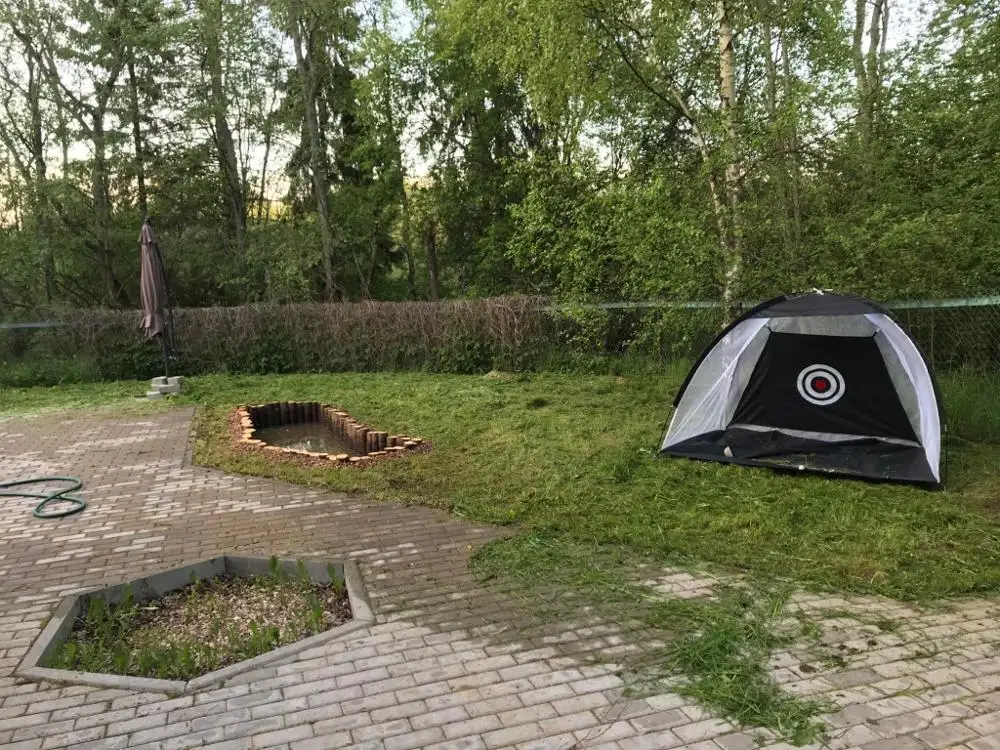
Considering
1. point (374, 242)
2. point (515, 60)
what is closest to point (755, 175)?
point (515, 60)

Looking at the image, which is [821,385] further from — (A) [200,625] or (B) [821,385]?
(A) [200,625]

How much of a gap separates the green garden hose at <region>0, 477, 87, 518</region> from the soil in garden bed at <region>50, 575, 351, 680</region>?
1.97 meters

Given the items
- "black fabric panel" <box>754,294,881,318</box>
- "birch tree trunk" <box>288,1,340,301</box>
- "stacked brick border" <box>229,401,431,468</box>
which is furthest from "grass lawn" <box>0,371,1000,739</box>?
"birch tree trunk" <box>288,1,340,301</box>

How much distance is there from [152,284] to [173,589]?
741 cm

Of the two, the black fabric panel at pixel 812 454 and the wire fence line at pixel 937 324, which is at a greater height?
the wire fence line at pixel 937 324

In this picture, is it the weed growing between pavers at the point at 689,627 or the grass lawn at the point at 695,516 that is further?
the grass lawn at the point at 695,516

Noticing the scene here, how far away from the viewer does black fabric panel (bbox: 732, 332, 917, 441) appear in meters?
5.64

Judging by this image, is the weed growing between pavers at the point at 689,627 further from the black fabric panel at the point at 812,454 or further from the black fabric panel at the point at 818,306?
the black fabric panel at the point at 818,306

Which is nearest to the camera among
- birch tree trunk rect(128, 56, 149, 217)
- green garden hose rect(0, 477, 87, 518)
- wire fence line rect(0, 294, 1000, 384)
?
green garden hose rect(0, 477, 87, 518)

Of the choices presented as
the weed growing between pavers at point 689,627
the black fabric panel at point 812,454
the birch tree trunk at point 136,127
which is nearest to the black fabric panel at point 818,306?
the black fabric panel at point 812,454

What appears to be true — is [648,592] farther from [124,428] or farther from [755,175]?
[124,428]

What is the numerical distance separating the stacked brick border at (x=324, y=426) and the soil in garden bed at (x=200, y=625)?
7.97 ft

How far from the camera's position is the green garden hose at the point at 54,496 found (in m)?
5.23

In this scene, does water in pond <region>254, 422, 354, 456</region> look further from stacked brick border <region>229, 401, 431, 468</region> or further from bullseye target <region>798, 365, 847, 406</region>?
bullseye target <region>798, 365, 847, 406</region>
